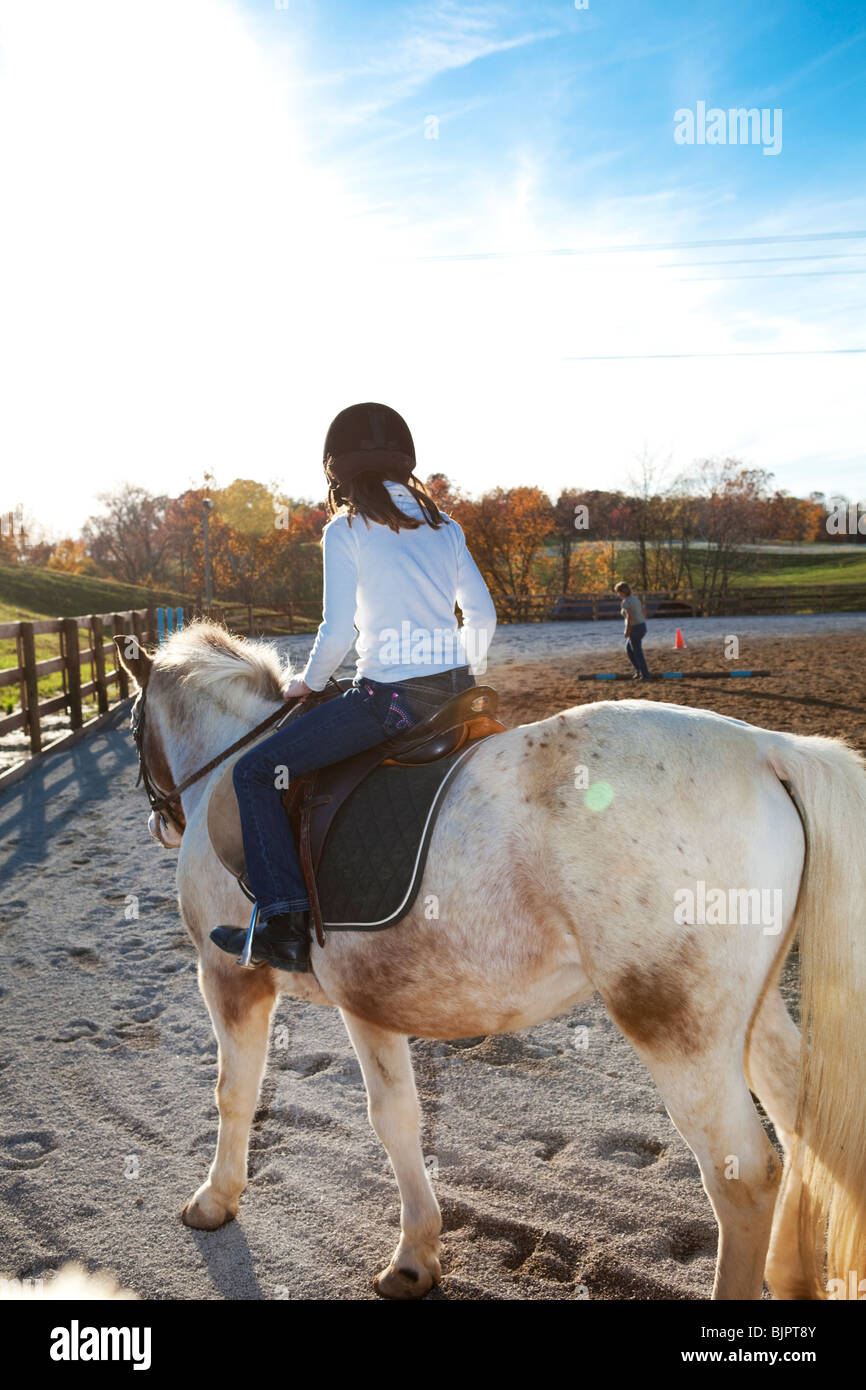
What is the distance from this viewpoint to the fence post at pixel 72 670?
1349 cm

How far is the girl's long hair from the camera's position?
2785 mm

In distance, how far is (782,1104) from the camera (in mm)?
2613

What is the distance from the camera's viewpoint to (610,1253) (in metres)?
2.79

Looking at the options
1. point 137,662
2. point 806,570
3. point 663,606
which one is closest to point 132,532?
point 663,606

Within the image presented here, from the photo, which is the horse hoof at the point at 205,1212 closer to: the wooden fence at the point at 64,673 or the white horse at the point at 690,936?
the white horse at the point at 690,936

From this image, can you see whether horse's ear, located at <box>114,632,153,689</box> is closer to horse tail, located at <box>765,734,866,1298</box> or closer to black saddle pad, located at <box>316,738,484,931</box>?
black saddle pad, located at <box>316,738,484,931</box>

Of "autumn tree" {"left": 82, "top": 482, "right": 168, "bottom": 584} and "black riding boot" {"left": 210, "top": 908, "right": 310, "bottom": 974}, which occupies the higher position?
"autumn tree" {"left": 82, "top": 482, "right": 168, "bottom": 584}

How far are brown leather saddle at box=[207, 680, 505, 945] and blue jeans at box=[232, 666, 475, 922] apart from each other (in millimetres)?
38

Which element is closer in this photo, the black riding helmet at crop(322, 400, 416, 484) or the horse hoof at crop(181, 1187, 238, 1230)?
the black riding helmet at crop(322, 400, 416, 484)

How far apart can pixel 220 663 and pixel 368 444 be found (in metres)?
1.27

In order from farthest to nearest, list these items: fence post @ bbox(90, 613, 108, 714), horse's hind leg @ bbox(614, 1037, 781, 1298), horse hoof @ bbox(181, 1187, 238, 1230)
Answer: fence post @ bbox(90, 613, 108, 714), horse hoof @ bbox(181, 1187, 238, 1230), horse's hind leg @ bbox(614, 1037, 781, 1298)

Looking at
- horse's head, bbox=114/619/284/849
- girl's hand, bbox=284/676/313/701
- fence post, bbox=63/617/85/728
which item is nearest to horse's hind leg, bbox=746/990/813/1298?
girl's hand, bbox=284/676/313/701

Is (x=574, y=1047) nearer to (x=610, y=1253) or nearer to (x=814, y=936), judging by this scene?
(x=610, y=1253)
